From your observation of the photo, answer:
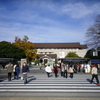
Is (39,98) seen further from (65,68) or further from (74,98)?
(65,68)

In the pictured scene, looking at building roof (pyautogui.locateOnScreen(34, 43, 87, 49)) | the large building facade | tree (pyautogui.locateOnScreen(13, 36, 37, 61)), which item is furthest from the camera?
building roof (pyautogui.locateOnScreen(34, 43, 87, 49))

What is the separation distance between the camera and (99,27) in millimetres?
30094

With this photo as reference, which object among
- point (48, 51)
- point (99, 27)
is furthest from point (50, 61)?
point (48, 51)

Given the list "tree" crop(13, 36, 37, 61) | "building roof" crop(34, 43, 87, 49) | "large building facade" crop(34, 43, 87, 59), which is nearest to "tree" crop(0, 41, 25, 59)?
"tree" crop(13, 36, 37, 61)

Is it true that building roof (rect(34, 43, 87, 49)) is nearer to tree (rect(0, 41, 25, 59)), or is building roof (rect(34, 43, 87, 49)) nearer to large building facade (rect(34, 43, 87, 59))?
large building facade (rect(34, 43, 87, 59))

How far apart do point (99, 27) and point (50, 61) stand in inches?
528

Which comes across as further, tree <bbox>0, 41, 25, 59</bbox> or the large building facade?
the large building facade

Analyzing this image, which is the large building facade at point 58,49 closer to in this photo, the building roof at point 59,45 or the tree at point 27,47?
the building roof at point 59,45

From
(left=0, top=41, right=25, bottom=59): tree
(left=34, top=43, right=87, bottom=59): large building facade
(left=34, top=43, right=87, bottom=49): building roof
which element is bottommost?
(left=0, top=41, right=25, bottom=59): tree

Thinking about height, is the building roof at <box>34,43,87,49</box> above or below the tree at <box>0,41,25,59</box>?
above

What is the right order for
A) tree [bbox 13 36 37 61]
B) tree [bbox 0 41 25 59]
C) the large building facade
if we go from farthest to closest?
the large building facade → tree [bbox 13 36 37 61] → tree [bbox 0 41 25 59]

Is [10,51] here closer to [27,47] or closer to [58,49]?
[27,47]

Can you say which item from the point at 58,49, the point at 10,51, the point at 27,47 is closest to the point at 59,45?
the point at 58,49

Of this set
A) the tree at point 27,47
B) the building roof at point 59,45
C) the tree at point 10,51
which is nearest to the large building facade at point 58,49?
the building roof at point 59,45
